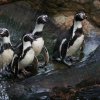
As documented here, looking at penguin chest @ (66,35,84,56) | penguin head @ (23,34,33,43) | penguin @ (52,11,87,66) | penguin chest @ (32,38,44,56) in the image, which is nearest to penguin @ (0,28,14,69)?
penguin head @ (23,34,33,43)

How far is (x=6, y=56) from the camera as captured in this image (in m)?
7.26

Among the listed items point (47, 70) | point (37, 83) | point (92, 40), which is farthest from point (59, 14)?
point (37, 83)

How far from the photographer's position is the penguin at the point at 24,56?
7.09 m

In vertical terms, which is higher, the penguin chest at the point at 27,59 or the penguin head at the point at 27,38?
the penguin head at the point at 27,38

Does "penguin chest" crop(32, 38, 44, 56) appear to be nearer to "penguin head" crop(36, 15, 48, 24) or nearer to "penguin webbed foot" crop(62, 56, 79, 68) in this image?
"penguin head" crop(36, 15, 48, 24)

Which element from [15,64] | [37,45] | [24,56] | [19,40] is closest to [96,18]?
[19,40]

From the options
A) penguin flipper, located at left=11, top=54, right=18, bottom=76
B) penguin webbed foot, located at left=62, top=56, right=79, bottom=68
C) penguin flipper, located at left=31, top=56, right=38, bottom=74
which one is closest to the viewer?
penguin flipper, located at left=11, top=54, right=18, bottom=76

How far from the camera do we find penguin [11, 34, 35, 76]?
7.09 meters

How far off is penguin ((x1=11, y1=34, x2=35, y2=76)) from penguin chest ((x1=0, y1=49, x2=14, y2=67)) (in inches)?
6.2

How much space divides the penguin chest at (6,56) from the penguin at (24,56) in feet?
0.52

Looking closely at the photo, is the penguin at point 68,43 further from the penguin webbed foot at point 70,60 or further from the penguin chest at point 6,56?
the penguin chest at point 6,56

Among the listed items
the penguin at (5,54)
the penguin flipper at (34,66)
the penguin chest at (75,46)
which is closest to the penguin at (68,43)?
the penguin chest at (75,46)

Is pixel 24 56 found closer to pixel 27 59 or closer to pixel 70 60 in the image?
pixel 27 59

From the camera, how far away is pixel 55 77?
23.1ft
